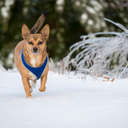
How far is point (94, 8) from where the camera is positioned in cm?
559

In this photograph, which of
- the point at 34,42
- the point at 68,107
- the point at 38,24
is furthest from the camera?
the point at 38,24

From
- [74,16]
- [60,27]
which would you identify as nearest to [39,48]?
[60,27]

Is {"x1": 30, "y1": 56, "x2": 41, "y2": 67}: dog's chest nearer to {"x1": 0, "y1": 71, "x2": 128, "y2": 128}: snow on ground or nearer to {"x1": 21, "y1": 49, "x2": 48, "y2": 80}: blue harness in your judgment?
{"x1": 21, "y1": 49, "x2": 48, "y2": 80}: blue harness

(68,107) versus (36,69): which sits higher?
(36,69)

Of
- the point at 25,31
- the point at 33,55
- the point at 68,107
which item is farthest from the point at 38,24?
the point at 68,107

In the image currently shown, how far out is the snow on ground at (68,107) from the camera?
6.95 feet

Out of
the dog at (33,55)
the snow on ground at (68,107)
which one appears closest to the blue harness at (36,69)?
the dog at (33,55)

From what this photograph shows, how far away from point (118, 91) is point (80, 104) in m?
0.72

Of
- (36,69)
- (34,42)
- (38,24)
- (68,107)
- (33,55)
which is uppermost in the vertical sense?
(38,24)

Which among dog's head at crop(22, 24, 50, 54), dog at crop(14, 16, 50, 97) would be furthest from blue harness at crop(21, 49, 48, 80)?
dog's head at crop(22, 24, 50, 54)

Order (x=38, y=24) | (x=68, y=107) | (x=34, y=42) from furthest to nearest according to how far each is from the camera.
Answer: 1. (x=38, y=24)
2. (x=34, y=42)
3. (x=68, y=107)

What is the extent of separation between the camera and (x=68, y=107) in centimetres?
246

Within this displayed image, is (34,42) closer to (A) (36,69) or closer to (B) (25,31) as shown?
(B) (25,31)

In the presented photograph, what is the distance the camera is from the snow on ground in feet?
6.95
